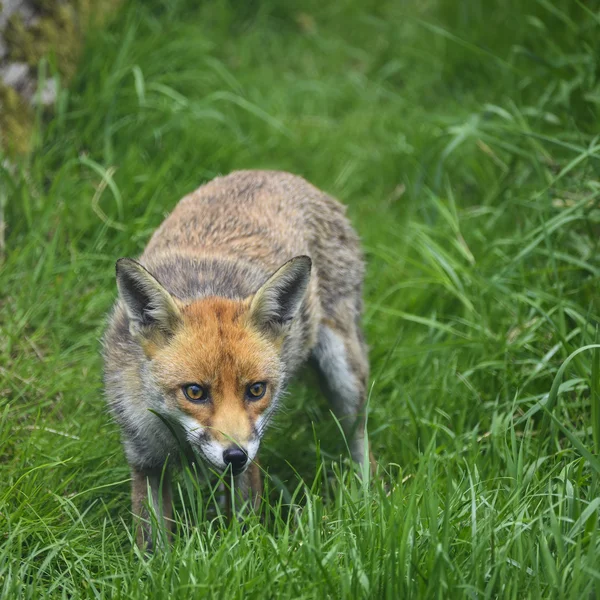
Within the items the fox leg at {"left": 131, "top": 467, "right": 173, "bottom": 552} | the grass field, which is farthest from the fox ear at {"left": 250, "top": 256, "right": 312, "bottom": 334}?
the fox leg at {"left": 131, "top": 467, "right": 173, "bottom": 552}

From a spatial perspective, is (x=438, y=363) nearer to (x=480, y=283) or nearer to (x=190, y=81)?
(x=480, y=283)

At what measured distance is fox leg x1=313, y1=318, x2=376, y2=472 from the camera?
5465 millimetres

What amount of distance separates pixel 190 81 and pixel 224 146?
1022 millimetres

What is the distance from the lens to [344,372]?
215 inches

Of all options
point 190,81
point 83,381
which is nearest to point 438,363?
point 83,381

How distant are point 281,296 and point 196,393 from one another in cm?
75

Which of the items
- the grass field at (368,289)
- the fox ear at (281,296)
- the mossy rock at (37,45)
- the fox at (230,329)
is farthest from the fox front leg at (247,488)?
the mossy rock at (37,45)

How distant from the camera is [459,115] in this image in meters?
8.23

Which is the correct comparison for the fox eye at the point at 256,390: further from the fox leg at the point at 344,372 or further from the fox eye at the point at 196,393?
the fox leg at the point at 344,372

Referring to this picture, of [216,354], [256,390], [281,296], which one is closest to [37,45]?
[281,296]

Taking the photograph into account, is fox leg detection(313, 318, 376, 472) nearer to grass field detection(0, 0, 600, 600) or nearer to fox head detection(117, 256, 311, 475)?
grass field detection(0, 0, 600, 600)

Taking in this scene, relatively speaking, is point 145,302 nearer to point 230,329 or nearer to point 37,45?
point 230,329

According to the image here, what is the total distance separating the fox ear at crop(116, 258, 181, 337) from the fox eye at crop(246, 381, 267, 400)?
50cm

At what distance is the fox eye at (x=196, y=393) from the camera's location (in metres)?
4.14
